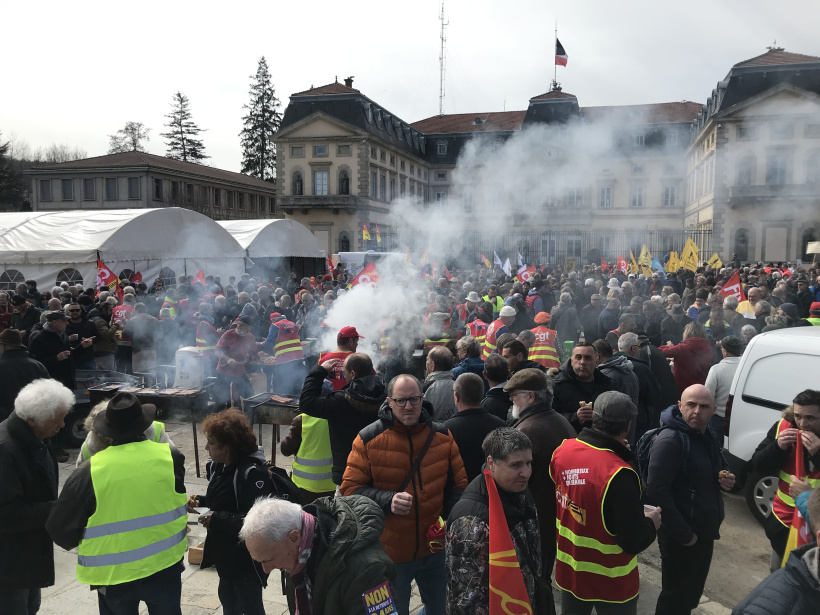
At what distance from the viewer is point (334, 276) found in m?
22.7

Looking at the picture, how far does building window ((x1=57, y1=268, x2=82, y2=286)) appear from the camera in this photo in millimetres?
17641

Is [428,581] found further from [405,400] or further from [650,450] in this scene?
[650,450]

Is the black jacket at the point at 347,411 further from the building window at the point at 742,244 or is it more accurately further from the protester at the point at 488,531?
the building window at the point at 742,244

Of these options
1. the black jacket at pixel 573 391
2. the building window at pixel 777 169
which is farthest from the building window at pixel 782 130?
the black jacket at pixel 573 391

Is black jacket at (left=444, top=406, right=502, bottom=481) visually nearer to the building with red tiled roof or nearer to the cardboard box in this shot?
the cardboard box

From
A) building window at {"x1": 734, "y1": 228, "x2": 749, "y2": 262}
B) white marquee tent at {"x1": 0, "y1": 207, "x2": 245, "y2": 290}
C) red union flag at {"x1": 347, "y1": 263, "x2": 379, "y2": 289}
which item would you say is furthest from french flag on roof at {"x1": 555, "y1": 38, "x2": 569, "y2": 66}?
red union flag at {"x1": 347, "y1": 263, "x2": 379, "y2": 289}

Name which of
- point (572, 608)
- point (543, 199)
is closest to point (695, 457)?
point (572, 608)

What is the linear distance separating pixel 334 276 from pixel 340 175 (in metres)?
26.2

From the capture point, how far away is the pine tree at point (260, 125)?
59.5 metres

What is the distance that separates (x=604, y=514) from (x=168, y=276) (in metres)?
19.6

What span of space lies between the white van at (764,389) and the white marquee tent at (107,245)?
1700 centimetres

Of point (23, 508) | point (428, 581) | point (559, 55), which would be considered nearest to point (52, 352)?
point (23, 508)

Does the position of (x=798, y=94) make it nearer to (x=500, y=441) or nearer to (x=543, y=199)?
(x=543, y=199)

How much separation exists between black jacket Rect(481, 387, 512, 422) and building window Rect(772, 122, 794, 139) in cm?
3641
